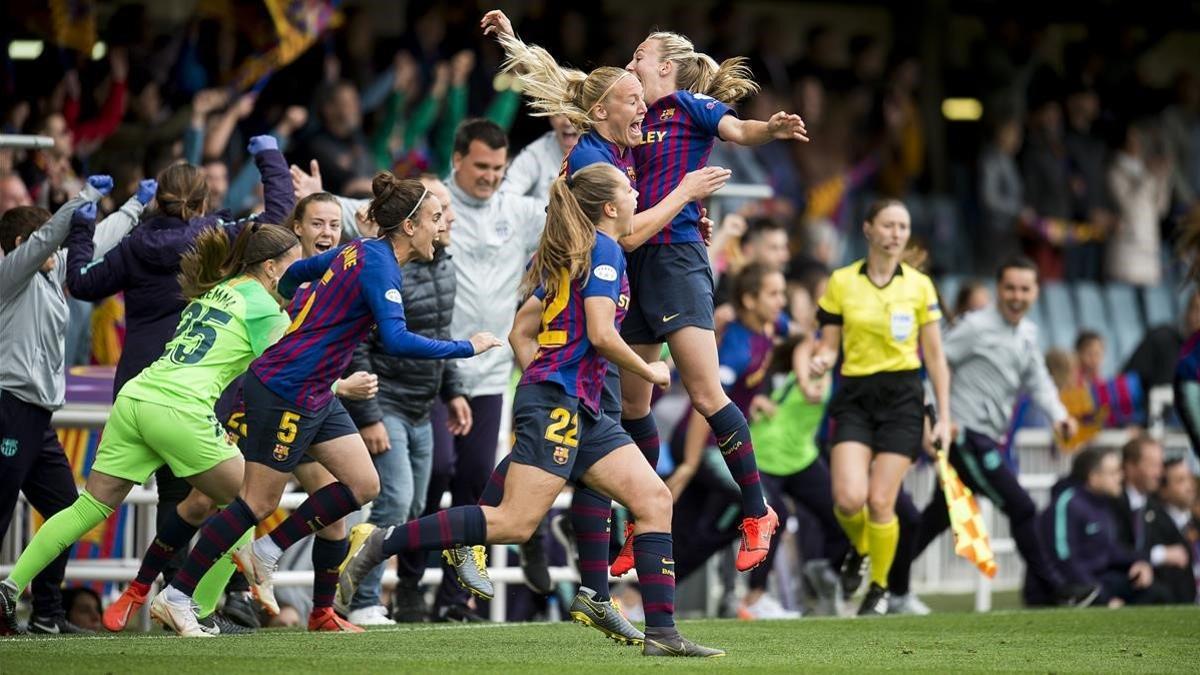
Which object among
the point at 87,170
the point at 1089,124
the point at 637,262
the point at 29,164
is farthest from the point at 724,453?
the point at 1089,124

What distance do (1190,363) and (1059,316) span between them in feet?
23.0

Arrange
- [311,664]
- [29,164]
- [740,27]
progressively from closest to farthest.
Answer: [311,664]
[29,164]
[740,27]

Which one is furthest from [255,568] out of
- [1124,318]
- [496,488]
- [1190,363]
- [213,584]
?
[1124,318]

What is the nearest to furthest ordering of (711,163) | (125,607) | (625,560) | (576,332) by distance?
(576,332)
(125,607)
(625,560)
(711,163)

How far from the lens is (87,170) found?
39.5 ft

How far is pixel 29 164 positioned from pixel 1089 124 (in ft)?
36.3

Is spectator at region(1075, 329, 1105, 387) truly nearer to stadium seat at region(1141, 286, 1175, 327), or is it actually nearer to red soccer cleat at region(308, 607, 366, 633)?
stadium seat at region(1141, 286, 1175, 327)

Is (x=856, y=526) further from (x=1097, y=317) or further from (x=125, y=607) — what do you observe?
(x=1097, y=317)

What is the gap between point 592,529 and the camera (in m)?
7.53

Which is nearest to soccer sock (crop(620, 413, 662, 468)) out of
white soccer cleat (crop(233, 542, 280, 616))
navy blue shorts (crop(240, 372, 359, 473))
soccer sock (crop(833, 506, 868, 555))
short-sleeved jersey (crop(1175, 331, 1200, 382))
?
navy blue shorts (crop(240, 372, 359, 473))

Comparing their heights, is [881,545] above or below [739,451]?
below

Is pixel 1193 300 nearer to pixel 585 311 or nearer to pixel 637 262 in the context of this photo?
pixel 637 262

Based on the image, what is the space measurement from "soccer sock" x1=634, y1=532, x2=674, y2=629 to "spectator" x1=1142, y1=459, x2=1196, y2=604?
6189 millimetres

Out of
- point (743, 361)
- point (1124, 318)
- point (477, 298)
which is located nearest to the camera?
point (477, 298)
